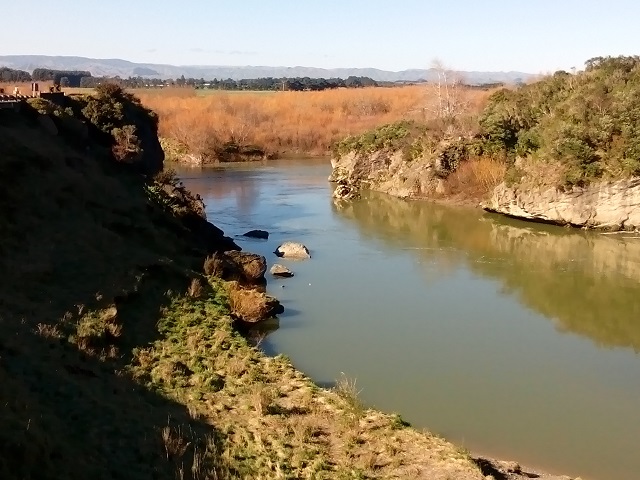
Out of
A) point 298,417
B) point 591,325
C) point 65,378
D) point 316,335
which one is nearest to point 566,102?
point 591,325

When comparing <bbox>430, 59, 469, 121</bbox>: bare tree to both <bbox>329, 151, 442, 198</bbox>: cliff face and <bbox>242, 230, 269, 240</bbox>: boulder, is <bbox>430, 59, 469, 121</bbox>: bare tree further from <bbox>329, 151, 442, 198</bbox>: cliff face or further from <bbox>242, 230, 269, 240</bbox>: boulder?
<bbox>242, 230, 269, 240</bbox>: boulder

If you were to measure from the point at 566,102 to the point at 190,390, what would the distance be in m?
29.0

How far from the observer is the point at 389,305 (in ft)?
66.2

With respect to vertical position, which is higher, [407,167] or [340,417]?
[407,167]

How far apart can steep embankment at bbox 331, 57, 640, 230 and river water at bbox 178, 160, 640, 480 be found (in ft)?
5.18

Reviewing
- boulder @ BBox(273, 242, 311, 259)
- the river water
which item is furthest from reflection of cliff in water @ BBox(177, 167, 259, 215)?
boulder @ BBox(273, 242, 311, 259)

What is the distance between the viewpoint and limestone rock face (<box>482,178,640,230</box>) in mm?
31016

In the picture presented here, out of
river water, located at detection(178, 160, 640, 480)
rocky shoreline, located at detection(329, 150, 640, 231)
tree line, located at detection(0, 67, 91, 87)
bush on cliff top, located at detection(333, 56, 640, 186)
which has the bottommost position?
river water, located at detection(178, 160, 640, 480)

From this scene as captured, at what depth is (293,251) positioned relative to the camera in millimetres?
26156

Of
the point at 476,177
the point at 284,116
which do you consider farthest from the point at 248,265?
the point at 284,116

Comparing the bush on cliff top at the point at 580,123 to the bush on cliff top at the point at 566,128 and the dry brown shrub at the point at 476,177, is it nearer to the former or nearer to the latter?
the bush on cliff top at the point at 566,128

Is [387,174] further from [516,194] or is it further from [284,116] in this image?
[284,116]

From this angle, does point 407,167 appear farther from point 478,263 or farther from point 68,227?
point 68,227

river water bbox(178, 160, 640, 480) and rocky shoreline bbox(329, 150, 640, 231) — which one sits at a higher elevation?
rocky shoreline bbox(329, 150, 640, 231)
